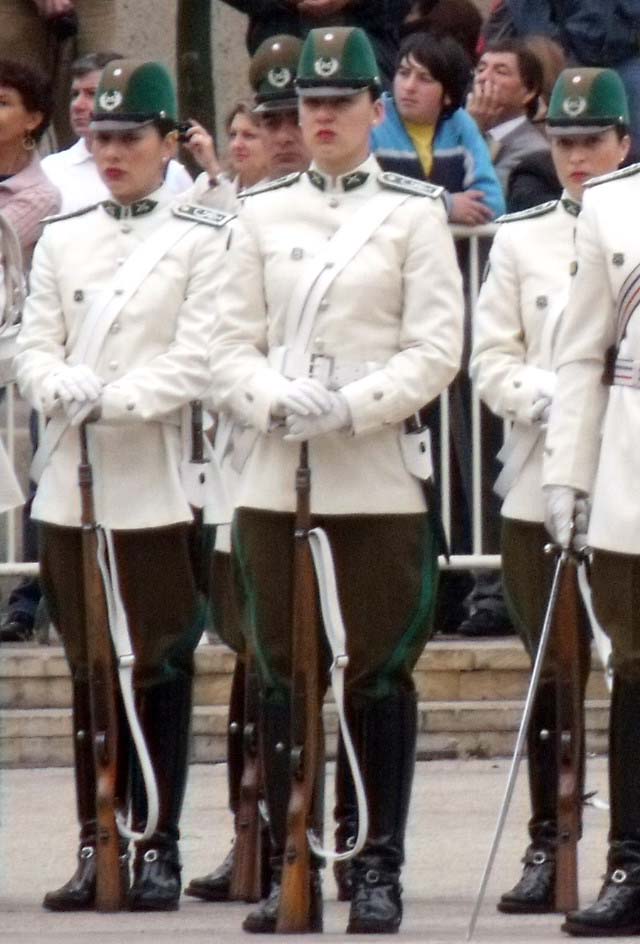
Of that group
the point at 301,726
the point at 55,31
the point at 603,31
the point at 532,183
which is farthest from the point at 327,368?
the point at 55,31

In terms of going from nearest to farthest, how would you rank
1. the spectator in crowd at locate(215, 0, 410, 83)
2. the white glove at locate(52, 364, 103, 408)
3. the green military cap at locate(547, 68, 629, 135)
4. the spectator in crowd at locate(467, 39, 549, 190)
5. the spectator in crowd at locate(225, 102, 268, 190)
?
1. the white glove at locate(52, 364, 103, 408)
2. the green military cap at locate(547, 68, 629, 135)
3. the spectator in crowd at locate(225, 102, 268, 190)
4. the spectator in crowd at locate(467, 39, 549, 190)
5. the spectator in crowd at locate(215, 0, 410, 83)

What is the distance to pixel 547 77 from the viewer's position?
9.75m

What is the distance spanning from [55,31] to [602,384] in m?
4.94

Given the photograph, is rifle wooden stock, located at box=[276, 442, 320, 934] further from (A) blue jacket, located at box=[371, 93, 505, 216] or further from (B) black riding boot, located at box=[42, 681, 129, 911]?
(A) blue jacket, located at box=[371, 93, 505, 216]

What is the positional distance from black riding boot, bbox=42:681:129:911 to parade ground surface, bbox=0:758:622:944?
7 cm

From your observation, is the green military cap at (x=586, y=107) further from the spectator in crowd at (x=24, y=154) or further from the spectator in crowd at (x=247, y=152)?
the spectator in crowd at (x=24, y=154)

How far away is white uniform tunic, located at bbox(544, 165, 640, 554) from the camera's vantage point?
5840 millimetres

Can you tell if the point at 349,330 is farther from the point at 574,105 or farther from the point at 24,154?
the point at 24,154

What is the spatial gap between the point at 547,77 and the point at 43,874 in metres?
3.72

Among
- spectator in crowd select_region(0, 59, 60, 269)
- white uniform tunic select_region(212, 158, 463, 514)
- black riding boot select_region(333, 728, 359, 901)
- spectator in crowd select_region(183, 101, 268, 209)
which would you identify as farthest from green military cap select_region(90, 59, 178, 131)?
black riding boot select_region(333, 728, 359, 901)

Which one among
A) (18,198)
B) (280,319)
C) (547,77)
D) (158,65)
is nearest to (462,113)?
(547,77)

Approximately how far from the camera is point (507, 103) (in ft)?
31.9

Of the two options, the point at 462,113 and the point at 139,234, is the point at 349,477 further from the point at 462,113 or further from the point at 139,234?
the point at 462,113

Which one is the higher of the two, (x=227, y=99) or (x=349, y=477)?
(x=227, y=99)
